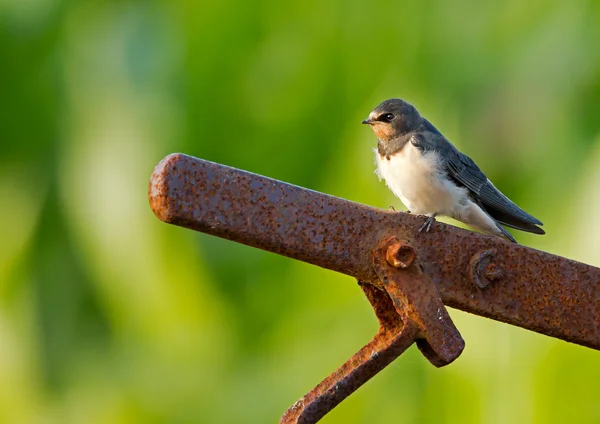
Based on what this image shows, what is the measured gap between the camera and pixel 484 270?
120cm

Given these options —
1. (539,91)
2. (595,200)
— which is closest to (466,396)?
(595,200)

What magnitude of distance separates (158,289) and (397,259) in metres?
1.84

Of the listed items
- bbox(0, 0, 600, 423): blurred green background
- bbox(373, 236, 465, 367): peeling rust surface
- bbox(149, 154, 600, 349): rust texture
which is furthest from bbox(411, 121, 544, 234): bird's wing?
bbox(373, 236, 465, 367): peeling rust surface

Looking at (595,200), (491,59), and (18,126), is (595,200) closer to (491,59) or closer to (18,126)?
(491,59)

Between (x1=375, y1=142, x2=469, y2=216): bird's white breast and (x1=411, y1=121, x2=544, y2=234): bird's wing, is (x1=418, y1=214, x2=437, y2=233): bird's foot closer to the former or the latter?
(x1=411, y1=121, x2=544, y2=234): bird's wing

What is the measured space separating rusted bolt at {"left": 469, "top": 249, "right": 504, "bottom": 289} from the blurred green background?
1.17 metres

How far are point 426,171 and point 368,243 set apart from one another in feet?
4.15

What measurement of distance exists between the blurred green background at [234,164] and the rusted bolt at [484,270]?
46.1 inches

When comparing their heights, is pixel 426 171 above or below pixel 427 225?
below

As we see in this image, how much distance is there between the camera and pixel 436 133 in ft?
8.14

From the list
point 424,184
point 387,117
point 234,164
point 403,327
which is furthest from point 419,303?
point 234,164

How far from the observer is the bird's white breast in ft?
7.75

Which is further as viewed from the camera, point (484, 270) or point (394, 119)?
point (394, 119)

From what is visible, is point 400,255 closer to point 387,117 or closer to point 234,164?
point 387,117
